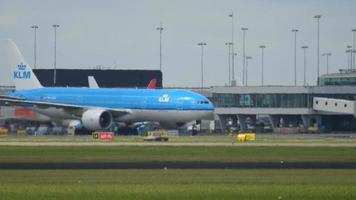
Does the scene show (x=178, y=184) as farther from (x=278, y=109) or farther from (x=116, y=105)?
(x=278, y=109)

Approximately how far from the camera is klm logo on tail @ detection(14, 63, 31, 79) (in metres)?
150

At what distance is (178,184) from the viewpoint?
49.2 m

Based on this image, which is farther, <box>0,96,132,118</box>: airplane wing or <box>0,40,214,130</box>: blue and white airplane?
<box>0,96,132,118</box>: airplane wing

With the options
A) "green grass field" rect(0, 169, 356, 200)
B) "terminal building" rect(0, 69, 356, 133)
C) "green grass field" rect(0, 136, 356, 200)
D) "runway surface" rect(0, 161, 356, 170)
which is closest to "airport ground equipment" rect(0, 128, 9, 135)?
"terminal building" rect(0, 69, 356, 133)

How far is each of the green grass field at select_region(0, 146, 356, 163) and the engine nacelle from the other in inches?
1728

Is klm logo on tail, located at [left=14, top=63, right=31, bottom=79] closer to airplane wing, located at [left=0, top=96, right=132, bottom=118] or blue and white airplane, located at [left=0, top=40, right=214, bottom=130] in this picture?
blue and white airplane, located at [left=0, top=40, right=214, bottom=130]

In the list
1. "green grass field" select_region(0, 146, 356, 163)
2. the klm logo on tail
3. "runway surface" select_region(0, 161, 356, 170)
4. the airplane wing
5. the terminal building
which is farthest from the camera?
the terminal building

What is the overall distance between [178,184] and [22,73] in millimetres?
103816

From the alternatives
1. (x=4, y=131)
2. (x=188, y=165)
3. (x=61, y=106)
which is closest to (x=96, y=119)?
(x=61, y=106)

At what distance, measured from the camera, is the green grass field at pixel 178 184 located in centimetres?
4394

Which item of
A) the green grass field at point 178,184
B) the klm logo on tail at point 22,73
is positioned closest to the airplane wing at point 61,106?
the klm logo on tail at point 22,73

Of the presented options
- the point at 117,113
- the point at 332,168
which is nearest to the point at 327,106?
the point at 117,113

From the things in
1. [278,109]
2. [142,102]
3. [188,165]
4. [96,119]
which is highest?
[142,102]

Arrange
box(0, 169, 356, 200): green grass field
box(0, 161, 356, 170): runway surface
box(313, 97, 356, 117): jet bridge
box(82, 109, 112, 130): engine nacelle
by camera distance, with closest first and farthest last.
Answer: box(0, 169, 356, 200): green grass field → box(0, 161, 356, 170): runway surface → box(82, 109, 112, 130): engine nacelle → box(313, 97, 356, 117): jet bridge
